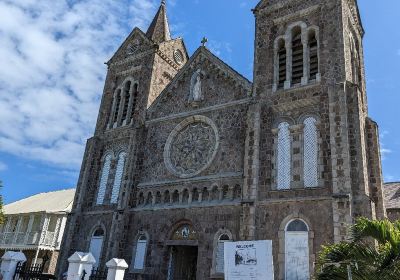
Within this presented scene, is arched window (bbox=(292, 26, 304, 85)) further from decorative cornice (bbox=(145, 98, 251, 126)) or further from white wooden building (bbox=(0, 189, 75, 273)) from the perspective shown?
white wooden building (bbox=(0, 189, 75, 273))

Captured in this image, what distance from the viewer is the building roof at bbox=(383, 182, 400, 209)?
24931mm

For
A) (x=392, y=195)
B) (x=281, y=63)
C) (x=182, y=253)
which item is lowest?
(x=182, y=253)

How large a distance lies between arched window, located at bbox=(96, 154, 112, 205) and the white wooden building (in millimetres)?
12347

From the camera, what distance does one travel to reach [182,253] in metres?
20.0

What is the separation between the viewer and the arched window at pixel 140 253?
20.0 m

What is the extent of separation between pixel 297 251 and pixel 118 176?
1200cm

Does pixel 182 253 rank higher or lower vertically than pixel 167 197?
lower

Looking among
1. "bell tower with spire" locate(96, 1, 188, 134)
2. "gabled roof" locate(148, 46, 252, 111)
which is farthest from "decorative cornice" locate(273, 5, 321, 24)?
"bell tower with spire" locate(96, 1, 188, 134)

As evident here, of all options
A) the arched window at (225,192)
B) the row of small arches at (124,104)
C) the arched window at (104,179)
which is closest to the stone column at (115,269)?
the arched window at (225,192)

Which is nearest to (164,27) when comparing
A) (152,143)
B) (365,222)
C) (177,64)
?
(177,64)

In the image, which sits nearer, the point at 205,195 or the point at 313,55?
the point at 205,195

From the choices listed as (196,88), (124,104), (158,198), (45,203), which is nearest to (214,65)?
(196,88)

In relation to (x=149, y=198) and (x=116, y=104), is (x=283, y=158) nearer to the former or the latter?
(x=149, y=198)

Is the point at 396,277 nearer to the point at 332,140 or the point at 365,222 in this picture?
the point at 365,222
